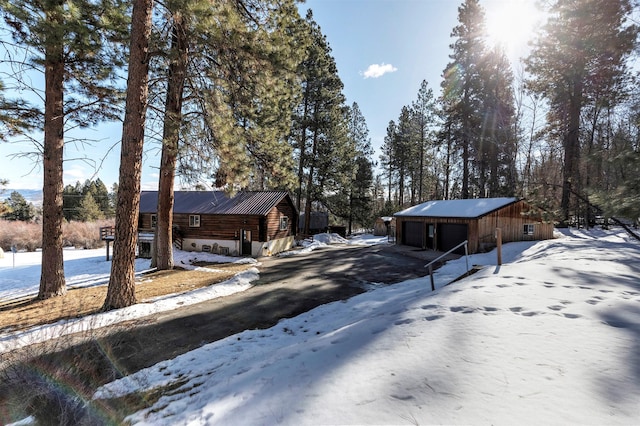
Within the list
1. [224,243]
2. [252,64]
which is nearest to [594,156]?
[252,64]

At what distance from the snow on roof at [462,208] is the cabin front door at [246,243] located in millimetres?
11429

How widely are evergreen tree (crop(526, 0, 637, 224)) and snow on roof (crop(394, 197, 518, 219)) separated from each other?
10.2ft

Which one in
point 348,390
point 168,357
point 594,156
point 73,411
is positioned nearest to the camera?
point 348,390

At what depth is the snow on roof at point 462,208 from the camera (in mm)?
16266

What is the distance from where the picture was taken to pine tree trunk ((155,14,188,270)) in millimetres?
8383

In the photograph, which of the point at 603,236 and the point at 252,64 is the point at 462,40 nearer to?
the point at 603,236

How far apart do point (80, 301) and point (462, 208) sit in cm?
1928

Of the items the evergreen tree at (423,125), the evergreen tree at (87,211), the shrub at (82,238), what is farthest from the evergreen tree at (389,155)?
the evergreen tree at (87,211)

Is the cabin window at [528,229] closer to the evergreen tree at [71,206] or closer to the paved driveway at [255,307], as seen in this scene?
the paved driveway at [255,307]

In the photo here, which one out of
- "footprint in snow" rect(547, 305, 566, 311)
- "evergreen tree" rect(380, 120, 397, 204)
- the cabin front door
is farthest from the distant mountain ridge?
"evergreen tree" rect(380, 120, 397, 204)

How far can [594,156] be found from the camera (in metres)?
6.24

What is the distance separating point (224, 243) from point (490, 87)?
83.1 ft

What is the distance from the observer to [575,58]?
13.7 m

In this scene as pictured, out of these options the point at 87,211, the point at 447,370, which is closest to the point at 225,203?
the point at 447,370
